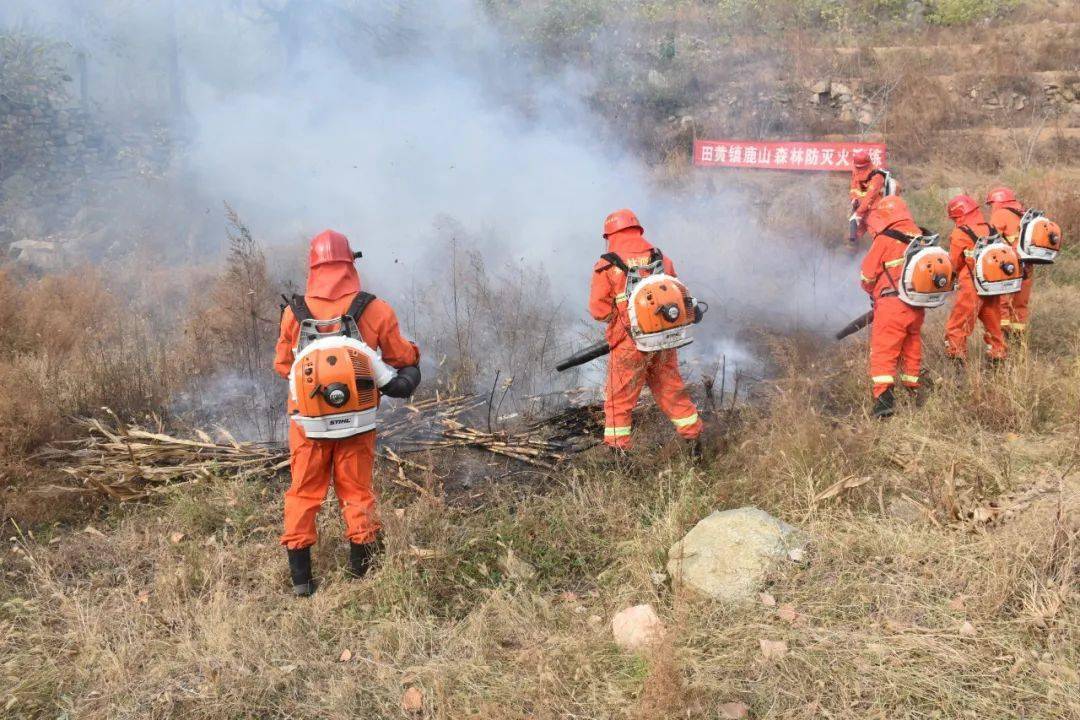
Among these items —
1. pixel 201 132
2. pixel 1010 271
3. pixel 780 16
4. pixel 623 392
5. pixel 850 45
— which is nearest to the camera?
pixel 623 392

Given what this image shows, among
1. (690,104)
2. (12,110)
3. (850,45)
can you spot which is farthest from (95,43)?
(850,45)

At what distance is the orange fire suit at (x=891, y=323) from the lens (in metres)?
4.77

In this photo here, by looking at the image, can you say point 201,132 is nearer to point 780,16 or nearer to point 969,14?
point 780,16

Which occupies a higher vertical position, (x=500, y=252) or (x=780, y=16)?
(x=780, y=16)

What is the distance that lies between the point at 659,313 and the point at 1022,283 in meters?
3.87

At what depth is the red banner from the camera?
11164 mm

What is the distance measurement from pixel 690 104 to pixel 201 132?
32.2ft

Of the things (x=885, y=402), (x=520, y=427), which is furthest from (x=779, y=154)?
(x=520, y=427)

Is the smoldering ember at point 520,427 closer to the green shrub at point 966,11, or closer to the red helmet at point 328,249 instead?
the red helmet at point 328,249

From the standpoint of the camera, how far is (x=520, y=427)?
492cm

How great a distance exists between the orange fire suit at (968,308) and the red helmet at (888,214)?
0.86 metres

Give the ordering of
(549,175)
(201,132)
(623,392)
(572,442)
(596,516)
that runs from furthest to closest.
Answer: (201,132)
(549,175)
(572,442)
(623,392)
(596,516)

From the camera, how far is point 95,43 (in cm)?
1334

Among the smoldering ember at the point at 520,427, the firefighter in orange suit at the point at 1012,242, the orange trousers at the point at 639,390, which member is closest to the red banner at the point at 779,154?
the smoldering ember at the point at 520,427
